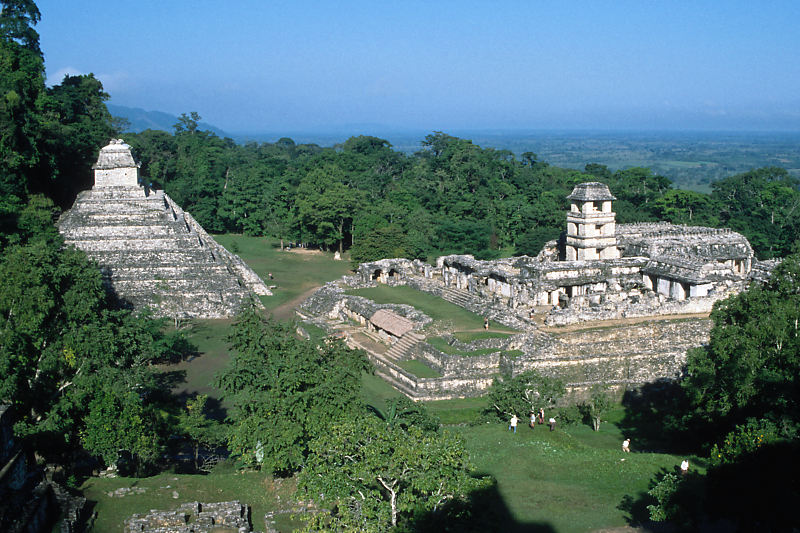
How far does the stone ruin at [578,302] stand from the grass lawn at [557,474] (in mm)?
3740

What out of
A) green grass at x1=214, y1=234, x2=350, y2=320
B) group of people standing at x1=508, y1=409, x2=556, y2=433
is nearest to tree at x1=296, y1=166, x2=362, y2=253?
green grass at x1=214, y1=234, x2=350, y2=320

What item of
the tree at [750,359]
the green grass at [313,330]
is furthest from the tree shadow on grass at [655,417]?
the green grass at [313,330]

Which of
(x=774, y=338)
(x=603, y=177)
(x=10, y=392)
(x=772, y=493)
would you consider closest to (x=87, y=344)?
(x=10, y=392)

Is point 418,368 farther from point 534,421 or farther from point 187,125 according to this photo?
point 187,125

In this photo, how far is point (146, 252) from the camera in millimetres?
34469

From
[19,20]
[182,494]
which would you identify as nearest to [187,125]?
[19,20]

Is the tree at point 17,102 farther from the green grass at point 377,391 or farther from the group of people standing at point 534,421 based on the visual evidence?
the group of people standing at point 534,421

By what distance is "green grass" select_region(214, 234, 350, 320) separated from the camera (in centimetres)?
3594

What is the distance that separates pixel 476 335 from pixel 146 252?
17.5 m

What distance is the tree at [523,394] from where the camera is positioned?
21547 mm

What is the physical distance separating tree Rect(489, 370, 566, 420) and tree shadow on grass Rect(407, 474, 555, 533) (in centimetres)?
614

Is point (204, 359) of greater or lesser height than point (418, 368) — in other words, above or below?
below

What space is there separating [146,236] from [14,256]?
16476mm

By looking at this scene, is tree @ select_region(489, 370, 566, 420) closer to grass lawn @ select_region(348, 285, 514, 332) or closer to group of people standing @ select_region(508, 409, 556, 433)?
group of people standing @ select_region(508, 409, 556, 433)
